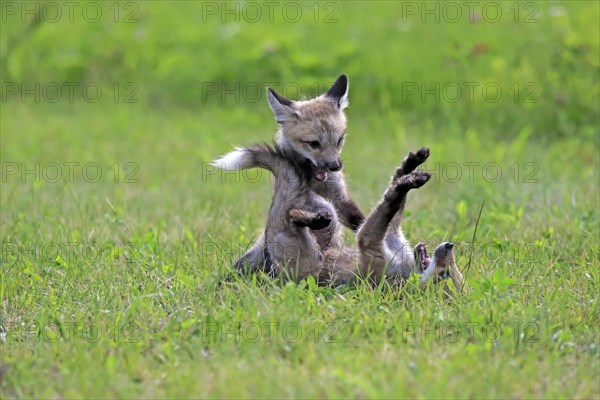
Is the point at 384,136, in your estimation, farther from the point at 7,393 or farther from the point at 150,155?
the point at 7,393

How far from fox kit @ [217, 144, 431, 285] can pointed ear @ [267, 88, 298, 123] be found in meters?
0.50

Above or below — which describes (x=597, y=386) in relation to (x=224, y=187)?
above

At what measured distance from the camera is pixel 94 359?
5332 mm

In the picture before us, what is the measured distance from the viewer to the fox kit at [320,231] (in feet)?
Result: 21.1

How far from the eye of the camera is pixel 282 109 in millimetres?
7332

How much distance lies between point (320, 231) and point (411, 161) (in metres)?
0.79

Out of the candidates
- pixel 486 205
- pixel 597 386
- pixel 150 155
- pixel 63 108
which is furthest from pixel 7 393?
pixel 63 108

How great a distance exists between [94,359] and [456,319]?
2.01m

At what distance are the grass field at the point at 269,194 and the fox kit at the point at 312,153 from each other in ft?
2.33
